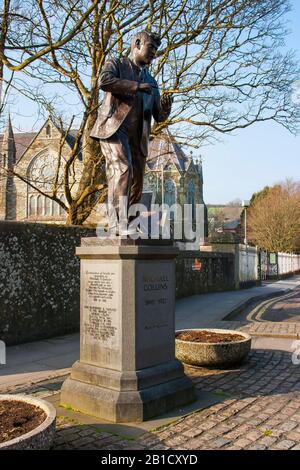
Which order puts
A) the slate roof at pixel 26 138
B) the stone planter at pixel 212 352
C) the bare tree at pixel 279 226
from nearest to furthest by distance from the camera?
the stone planter at pixel 212 352 → the slate roof at pixel 26 138 → the bare tree at pixel 279 226

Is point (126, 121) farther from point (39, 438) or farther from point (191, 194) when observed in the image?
point (191, 194)

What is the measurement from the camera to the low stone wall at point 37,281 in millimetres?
9500

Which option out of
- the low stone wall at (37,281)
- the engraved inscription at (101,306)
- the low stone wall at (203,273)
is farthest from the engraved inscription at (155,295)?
the low stone wall at (203,273)

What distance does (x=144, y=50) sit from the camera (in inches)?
221

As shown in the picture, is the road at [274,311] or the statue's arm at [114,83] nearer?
the statue's arm at [114,83]

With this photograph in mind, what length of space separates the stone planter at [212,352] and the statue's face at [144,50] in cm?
410

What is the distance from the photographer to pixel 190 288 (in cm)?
1848

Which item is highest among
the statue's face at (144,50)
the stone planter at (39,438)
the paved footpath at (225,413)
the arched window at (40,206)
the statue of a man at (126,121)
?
the arched window at (40,206)

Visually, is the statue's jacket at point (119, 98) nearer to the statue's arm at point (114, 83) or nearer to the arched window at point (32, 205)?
the statue's arm at point (114, 83)

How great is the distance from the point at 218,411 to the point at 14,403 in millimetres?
2226

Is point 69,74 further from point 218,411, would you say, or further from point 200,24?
point 218,411

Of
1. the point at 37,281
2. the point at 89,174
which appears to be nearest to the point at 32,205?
the point at 89,174

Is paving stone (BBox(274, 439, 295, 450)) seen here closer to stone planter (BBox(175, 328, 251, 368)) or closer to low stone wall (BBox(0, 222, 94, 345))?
stone planter (BBox(175, 328, 251, 368))

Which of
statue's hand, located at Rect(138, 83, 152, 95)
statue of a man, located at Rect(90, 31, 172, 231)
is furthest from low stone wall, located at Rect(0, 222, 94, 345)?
statue's hand, located at Rect(138, 83, 152, 95)
